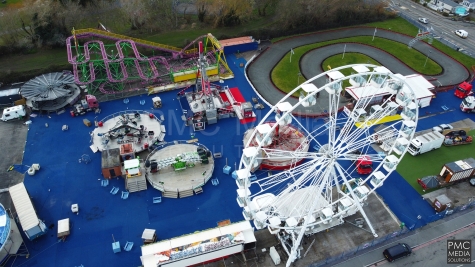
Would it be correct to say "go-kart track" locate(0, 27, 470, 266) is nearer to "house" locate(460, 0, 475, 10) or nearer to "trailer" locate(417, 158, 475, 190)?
"trailer" locate(417, 158, 475, 190)

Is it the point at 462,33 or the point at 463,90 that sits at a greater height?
the point at 462,33

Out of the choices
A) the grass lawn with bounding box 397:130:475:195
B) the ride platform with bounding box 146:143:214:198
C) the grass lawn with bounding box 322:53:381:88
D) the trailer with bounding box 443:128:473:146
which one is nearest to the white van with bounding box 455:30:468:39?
the grass lawn with bounding box 322:53:381:88

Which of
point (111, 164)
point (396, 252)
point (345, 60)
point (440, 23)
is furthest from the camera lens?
point (440, 23)

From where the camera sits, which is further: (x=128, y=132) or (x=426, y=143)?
(x=128, y=132)

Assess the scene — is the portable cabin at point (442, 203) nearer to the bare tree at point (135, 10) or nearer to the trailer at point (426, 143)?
the trailer at point (426, 143)

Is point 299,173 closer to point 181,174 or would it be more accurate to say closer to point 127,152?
point 181,174

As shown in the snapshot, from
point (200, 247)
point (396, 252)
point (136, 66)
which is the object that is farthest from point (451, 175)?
point (136, 66)
